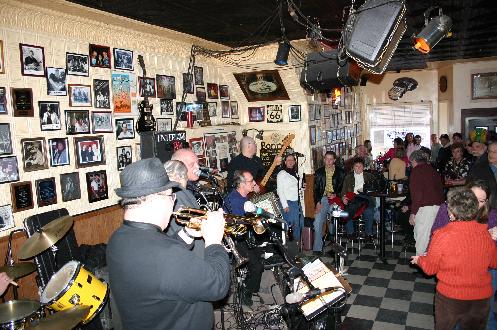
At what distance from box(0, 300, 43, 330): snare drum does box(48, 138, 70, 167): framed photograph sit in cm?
185

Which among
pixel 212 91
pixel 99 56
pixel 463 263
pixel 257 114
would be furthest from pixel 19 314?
pixel 257 114

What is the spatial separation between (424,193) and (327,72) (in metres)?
2.27

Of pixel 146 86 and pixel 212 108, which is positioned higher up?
pixel 146 86

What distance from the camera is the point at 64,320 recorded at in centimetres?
294

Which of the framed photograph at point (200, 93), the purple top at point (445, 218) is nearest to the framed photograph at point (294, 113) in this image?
the framed photograph at point (200, 93)

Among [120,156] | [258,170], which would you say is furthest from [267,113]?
[120,156]

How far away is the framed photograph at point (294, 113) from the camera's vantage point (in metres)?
7.94

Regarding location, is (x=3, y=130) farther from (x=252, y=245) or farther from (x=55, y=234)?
(x=252, y=245)

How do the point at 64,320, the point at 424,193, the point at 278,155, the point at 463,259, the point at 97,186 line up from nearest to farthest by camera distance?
the point at 463,259
the point at 64,320
the point at 97,186
the point at 424,193
the point at 278,155

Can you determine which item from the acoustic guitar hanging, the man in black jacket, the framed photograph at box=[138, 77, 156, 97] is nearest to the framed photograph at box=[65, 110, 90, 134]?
the acoustic guitar hanging

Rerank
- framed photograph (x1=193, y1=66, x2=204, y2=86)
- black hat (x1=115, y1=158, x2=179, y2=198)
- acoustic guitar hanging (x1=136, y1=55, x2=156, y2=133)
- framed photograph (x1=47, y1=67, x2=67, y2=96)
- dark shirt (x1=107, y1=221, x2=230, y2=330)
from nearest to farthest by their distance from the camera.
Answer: dark shirt (x1=107, y1=221, x2=230, y2=330) → black hat (x1=115, y1=158, x2=179, y2=198) → framed photograph (x1=47, y1=67, x2=67, y2=96) → acoustic guitar hanging (x1=136, y1=55, x2=156, y2=133) → framed photograph (x1=193, y1=66, x2=204, y2=86)

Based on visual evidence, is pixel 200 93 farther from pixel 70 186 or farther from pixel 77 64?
pixel 70 186

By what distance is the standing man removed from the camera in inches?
211

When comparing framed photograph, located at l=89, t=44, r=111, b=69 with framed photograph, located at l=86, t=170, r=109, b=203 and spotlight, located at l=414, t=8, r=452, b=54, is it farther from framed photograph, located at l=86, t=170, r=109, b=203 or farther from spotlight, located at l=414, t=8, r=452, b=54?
spotlight, located at l=414, t=8, r=452, b=54
